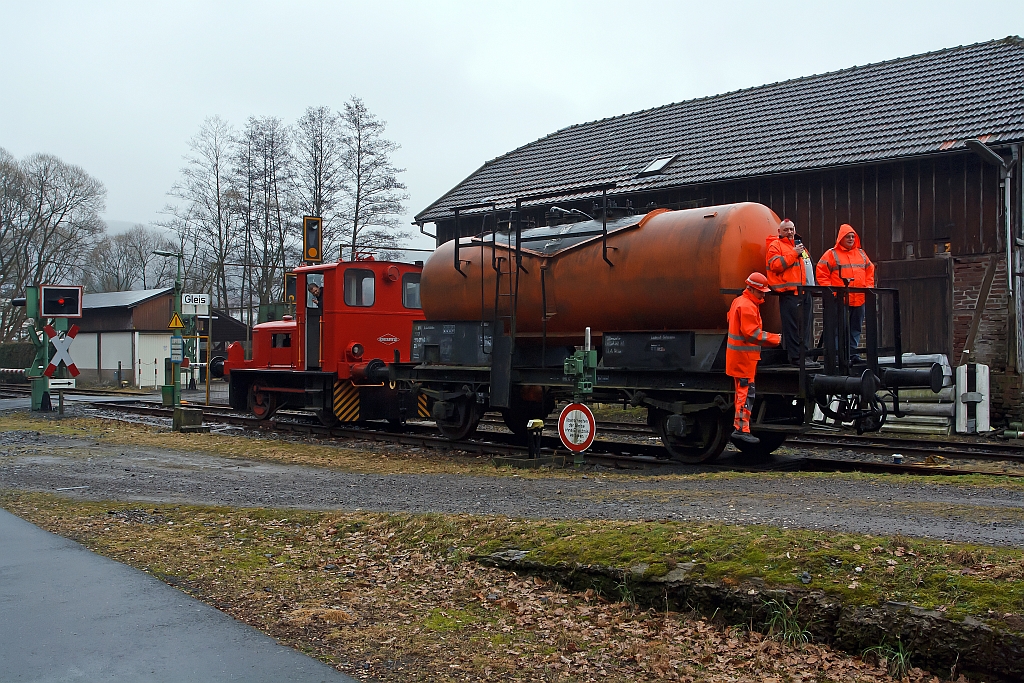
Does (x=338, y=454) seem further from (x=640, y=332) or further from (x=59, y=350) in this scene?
(x=59, y=350)

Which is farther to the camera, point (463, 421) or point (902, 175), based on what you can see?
point (902, 175)

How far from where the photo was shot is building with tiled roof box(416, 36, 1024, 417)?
17.3 m

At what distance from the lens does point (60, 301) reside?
2253 cm

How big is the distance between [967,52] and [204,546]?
20.8m

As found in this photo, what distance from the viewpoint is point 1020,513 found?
7039 millimetres

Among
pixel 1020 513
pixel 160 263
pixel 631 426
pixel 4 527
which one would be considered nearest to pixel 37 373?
pixel 631 426

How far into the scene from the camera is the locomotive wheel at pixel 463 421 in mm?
15062

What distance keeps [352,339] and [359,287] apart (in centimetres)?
97

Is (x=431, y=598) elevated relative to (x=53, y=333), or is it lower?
lower

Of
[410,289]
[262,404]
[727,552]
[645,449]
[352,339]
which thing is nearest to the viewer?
[727,552]

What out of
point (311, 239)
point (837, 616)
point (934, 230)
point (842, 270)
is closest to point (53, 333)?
point (311, 239)

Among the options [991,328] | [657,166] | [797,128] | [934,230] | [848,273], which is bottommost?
[991,328]

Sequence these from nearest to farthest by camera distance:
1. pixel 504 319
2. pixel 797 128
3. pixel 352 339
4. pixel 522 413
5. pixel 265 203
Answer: pixel 504 319, pixel 522 413, pixel 352 339, pixel 797 128, pixel 265 203

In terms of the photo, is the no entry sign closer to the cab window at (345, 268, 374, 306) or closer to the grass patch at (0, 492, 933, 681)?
the grass patch at (0, 492, 933, 681)
